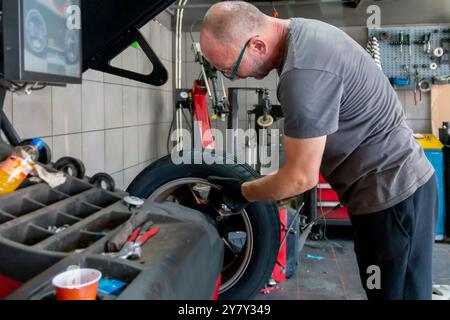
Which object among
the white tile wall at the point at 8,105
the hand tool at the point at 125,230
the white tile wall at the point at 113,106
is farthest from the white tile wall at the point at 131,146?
the hand tool at the point at 125,230

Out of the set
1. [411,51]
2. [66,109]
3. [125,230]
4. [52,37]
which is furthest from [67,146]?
[411,51]

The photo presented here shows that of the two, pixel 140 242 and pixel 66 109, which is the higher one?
pixel 66 109

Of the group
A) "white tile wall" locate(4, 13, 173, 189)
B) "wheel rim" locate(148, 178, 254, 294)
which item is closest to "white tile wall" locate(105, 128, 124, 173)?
"white tile wall" locate(4, 13, 173, 189)

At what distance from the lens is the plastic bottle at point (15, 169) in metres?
1.11

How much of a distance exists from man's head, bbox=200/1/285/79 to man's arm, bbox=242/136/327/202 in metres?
0.27

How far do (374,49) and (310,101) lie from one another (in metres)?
3.25

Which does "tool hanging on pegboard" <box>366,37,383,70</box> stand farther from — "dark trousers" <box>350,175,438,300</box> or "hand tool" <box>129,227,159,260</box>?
"hand tool" <box>129,227,159,260</box>

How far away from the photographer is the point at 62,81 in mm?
1423

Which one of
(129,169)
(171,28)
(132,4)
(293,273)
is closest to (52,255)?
(132,4)

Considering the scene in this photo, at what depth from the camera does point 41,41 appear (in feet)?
4.16

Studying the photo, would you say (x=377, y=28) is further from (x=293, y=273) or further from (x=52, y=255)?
(x=52, y=255)

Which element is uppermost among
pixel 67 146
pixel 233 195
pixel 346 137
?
pixel 346 137

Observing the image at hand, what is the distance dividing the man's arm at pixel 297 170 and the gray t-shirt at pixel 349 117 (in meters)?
0.03

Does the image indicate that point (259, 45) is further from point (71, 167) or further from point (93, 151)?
point (93, 151)
